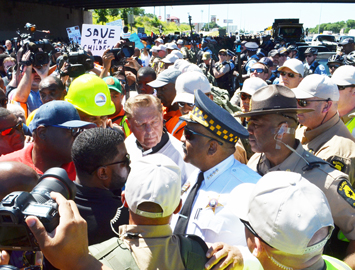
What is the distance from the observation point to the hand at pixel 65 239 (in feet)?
4.35

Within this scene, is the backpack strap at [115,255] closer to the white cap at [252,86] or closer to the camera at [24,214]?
the camera at [24,214]

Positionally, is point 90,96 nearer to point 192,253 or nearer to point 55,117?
point 55,117

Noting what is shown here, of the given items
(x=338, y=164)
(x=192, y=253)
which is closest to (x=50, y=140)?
(x=192, y=253)

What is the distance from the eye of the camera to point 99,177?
2.29 metres

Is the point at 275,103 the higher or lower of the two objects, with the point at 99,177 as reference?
higher

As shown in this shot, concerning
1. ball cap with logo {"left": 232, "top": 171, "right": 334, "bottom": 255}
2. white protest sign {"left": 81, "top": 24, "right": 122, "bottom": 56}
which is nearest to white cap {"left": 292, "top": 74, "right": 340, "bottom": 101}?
ball cap with logo {"left": 232, "top": 171, "right": 334, "bottom": 255}

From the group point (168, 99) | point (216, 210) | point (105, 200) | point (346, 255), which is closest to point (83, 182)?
point (105, 200)

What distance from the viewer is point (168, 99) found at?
4.74m

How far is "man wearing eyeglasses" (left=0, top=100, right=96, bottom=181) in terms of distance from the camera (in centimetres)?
269

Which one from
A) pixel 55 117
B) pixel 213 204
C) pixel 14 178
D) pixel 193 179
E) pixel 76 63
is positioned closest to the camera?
pixel 14 178

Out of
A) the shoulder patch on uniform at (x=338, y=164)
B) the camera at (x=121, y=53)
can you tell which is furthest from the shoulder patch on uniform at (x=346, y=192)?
the camera at (x=121, y=53)

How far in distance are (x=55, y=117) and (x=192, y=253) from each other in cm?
169

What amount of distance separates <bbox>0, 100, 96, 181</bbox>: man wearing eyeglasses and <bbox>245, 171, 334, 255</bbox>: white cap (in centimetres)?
175

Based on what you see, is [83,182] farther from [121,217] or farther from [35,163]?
[35,163]
